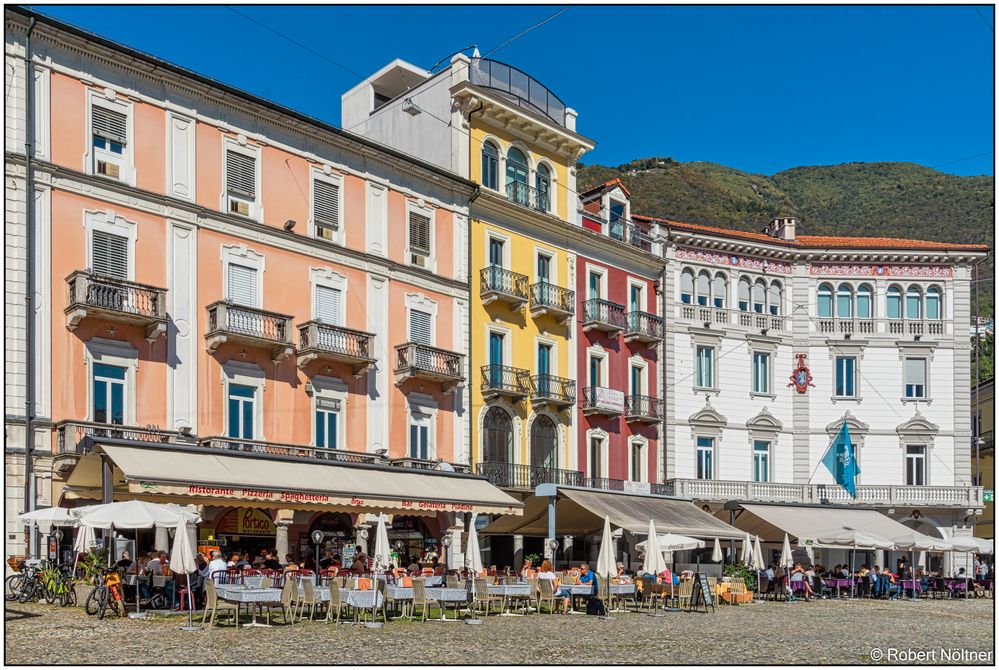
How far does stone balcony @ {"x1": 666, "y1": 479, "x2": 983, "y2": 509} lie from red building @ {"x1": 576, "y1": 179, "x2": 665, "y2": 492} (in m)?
2.62

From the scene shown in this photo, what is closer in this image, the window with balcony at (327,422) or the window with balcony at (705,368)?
the window with balcony at (327,422)

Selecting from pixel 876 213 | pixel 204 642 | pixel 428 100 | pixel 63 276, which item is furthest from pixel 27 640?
pixel 876 213

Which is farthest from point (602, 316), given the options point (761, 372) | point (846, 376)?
point (846, 376)

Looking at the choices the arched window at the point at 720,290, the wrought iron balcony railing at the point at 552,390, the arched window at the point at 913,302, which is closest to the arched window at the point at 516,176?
the wrought iron balcony railing at the point at 552,390

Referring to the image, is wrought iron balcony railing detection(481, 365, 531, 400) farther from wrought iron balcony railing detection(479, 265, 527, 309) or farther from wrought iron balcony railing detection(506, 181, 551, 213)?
wrought iron balcony railing detection(506, 181, 551, 213)

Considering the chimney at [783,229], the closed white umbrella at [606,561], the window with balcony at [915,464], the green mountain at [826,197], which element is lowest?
the closed white umbrella at [606,561]

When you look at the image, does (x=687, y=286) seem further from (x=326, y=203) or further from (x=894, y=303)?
(x=326, y=203)

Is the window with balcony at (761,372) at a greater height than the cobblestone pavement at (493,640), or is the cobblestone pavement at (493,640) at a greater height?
the window with balcony at (761,372)

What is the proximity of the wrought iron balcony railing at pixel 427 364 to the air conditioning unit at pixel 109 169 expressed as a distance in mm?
8936

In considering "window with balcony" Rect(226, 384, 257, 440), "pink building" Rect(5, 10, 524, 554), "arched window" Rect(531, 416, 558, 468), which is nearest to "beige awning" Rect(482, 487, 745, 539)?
"arched window" Rect(531, 416, 558, 468)

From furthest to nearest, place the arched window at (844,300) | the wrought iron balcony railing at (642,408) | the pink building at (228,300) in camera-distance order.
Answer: the arched window at (844,300)
the wrought iron balcony railing at (642,408)
the pink building at (228,300)

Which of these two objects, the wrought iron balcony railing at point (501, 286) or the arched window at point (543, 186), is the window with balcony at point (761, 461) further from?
the arched window at point (543, 186)

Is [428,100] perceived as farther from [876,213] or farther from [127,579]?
[876,213]

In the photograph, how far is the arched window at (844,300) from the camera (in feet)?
142
